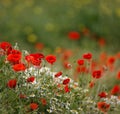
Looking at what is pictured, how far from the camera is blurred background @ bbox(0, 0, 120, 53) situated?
34.1 feet

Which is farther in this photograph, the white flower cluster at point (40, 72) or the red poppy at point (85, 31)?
the red poppy at point (85, 31)

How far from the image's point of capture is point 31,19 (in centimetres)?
1107

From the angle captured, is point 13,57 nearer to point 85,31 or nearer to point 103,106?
point 103,106

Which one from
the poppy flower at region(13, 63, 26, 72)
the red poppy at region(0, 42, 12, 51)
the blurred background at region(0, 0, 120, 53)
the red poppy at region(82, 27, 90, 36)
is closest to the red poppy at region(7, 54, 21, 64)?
the poppy flower at region(13, 63, 26, 72)

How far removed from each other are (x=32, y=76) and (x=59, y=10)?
7595 mm

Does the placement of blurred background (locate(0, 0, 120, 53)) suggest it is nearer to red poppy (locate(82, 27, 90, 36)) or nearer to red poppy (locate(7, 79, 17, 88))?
red poppy (locate(82, 27, 90, 36))

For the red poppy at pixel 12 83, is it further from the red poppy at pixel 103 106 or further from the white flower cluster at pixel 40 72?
the red poppy at pixel 103 106

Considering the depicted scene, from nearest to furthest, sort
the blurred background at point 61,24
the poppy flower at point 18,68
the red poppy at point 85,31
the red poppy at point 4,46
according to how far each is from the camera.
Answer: the poppy flower at point 18,68 → the red poppy at point 4,46 → the blurred background at point 61,24 → the red poppy at point 85,31

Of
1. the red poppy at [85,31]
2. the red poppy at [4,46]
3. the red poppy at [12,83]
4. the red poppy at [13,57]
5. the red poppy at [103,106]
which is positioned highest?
the red poppy at [85,31]

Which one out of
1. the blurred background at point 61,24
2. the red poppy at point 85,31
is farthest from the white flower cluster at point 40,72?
the red poppy at point 85,31

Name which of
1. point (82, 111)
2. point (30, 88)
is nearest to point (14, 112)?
point (30, 88)

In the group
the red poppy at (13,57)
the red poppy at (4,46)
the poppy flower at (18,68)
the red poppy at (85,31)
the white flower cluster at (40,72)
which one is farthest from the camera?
the red poppy at (85,31)

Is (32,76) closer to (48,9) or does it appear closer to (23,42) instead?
(23,42)

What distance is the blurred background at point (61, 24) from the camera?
10398 millimetres
